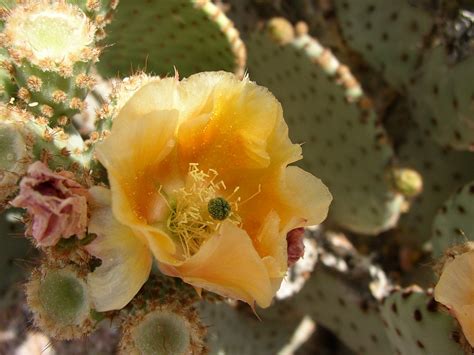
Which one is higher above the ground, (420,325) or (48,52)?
(48,52)

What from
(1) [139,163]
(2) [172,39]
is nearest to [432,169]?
(2) [172,39]

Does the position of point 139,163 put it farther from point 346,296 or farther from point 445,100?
point 445,100

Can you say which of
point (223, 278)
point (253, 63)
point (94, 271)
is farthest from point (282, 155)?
point (253, 63)

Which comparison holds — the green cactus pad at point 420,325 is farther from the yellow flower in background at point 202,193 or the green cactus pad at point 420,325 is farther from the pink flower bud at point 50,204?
the pink flower bud at point 50,204

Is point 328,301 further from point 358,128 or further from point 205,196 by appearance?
point 205,196

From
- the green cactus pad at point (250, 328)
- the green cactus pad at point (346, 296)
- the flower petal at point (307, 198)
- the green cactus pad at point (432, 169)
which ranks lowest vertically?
the green cactus pad at point (250, 328)

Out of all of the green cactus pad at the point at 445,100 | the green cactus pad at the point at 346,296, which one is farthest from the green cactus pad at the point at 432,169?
the green cactus pad at the point at 346,296
